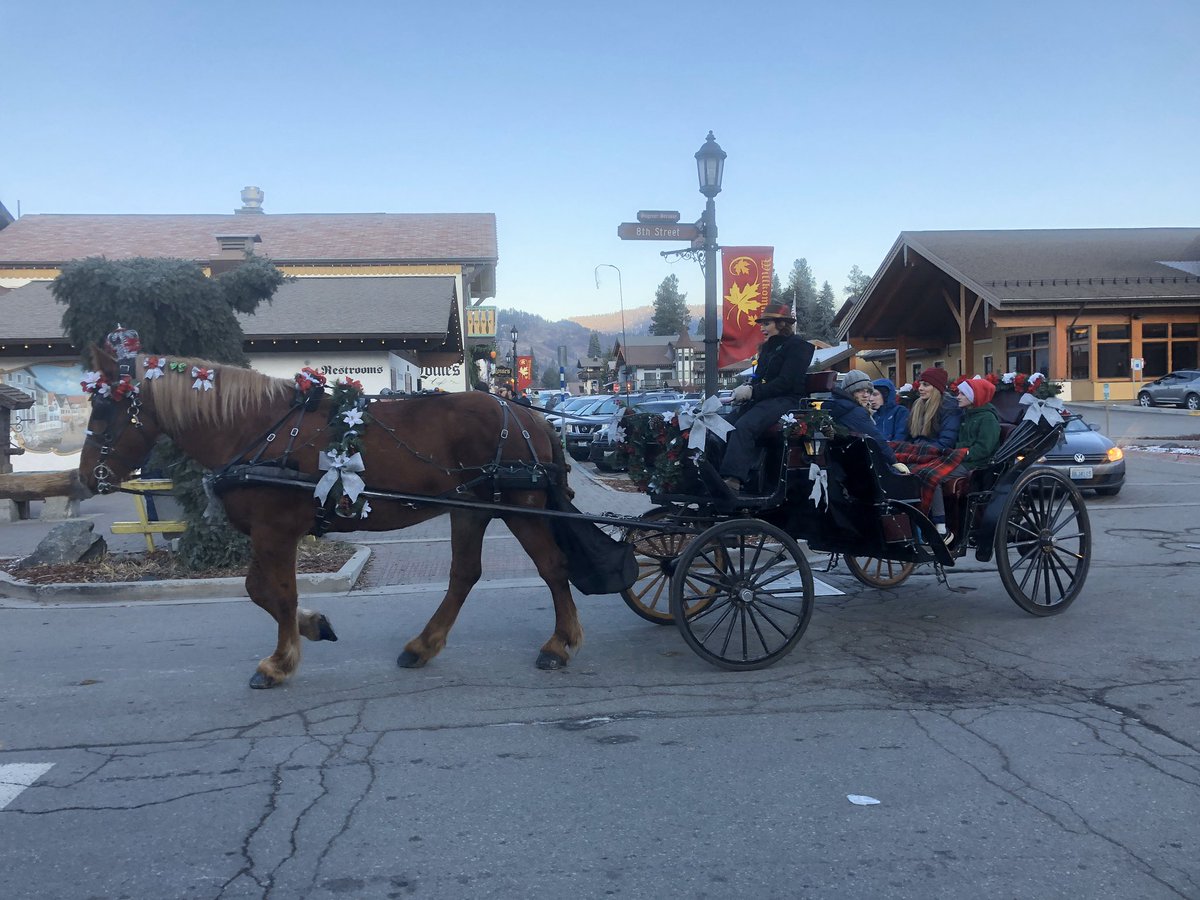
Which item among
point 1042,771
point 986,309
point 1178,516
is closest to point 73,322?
point 1042,771

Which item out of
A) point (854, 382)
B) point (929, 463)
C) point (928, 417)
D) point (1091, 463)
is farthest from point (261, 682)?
point (1091, 463)

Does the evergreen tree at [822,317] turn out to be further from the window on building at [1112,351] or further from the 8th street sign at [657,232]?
the 8th street sign at [657,232]

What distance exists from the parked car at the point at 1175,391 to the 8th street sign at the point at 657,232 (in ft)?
93.6

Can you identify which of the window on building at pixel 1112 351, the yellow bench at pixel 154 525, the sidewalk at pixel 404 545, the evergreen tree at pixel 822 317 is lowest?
the sidewalk at pixel 404 545

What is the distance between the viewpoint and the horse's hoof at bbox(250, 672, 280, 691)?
5.78 meters

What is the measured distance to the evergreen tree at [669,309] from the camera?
5123 inches

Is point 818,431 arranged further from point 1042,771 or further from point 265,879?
point 265,879

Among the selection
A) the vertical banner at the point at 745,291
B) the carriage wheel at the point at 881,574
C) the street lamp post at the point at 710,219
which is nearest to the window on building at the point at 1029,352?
the vertical banner at the point at 745,291

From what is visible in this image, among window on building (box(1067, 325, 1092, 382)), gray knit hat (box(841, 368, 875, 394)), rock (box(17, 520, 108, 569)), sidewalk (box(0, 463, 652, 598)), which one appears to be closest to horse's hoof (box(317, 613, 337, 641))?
sidewalk (box(0, 463, 652, 598))

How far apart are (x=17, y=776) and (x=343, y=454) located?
87.7 inches

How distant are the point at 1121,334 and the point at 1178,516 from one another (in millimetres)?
28419

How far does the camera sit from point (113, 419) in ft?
19.3

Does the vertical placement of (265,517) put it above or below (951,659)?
above

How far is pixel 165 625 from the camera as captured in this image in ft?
25.1
